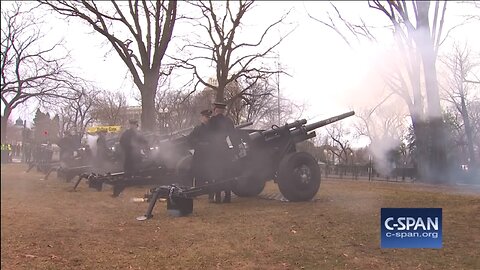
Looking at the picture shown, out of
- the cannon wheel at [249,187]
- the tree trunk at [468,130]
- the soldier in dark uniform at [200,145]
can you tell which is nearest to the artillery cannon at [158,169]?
the soldier in dark uniform at [200,145]

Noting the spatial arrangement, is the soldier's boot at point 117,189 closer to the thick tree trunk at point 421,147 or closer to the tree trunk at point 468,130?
the thick tree trunk at point 421,147

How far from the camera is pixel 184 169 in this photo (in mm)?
4695

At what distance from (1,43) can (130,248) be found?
2207 millimetres

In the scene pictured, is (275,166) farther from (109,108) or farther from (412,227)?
(109,108)

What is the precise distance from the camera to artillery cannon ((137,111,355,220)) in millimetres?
5961

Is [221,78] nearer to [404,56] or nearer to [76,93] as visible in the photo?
[404,56]

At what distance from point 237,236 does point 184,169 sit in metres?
0.99

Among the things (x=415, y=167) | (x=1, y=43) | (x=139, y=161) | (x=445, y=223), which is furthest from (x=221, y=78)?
(x=1, y=43)

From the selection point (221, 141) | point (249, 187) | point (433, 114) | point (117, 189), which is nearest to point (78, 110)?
point (117, 189)

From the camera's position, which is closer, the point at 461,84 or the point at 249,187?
the point at 461,84

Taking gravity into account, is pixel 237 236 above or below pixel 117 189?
below

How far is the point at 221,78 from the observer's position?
4602 mm

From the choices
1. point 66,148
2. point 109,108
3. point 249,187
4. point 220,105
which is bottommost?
point 249,187

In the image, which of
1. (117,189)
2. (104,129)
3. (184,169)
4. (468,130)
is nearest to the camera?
(104,129)
